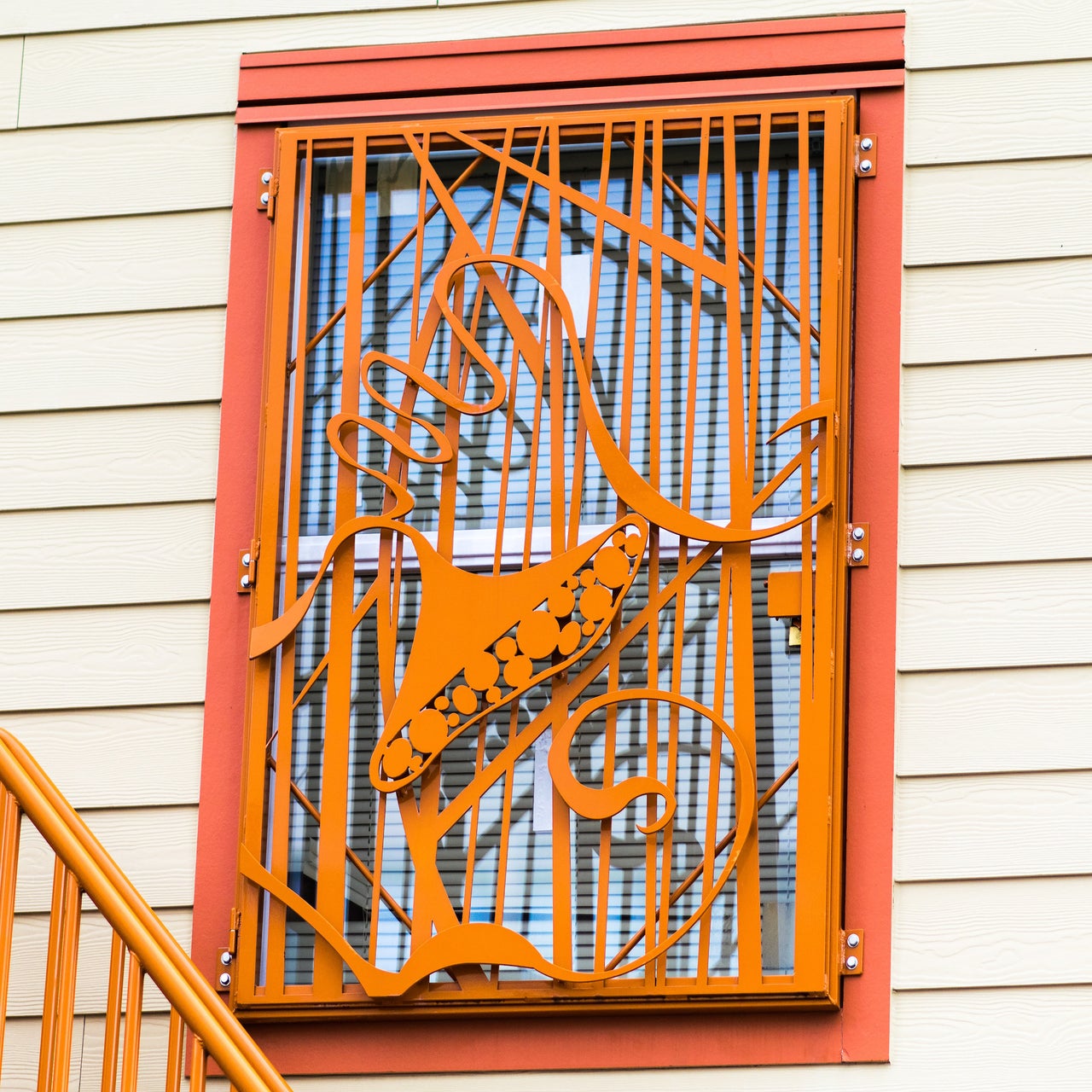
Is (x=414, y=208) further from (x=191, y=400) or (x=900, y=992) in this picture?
(x=900, y=992)

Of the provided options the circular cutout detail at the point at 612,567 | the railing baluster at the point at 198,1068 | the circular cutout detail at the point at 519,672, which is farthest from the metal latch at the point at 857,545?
the railing baluster at the point at 198,1068

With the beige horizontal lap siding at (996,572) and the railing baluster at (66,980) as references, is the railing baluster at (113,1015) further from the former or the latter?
the beige horizontal lap siding at (996,572)

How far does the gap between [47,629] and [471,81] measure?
1.54m

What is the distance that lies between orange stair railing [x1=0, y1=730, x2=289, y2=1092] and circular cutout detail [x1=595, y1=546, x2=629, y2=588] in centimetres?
109

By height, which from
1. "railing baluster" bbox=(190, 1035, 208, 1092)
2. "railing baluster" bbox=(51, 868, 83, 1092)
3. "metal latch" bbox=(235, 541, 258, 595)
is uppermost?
"metal latch" bbox=(235, 541, 258, 595)

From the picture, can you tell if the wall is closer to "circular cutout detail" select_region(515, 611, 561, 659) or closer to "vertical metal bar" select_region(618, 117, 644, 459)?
"vertical metal bar" select_region(618, 117, 644, 459)

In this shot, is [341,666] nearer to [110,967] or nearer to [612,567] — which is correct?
[612,567]

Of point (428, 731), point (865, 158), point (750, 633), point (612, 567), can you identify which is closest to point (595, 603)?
point (612, 567)

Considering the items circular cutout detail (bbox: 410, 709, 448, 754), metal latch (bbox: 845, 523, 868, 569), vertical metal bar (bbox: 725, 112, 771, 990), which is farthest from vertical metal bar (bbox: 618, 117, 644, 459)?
circular cutout detail (bbox: 410, 709, 448, 754)

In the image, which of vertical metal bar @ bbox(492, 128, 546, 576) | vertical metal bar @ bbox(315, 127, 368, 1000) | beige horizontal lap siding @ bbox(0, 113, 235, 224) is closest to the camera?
vertical metal bar @ bbox(315, 127, 368, 1000)

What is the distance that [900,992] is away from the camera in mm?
3482

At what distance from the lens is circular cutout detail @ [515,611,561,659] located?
361 cm

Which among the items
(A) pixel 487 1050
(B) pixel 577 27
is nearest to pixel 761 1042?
(A) pixel 487 1050

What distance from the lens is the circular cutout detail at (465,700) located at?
11.8 ft
